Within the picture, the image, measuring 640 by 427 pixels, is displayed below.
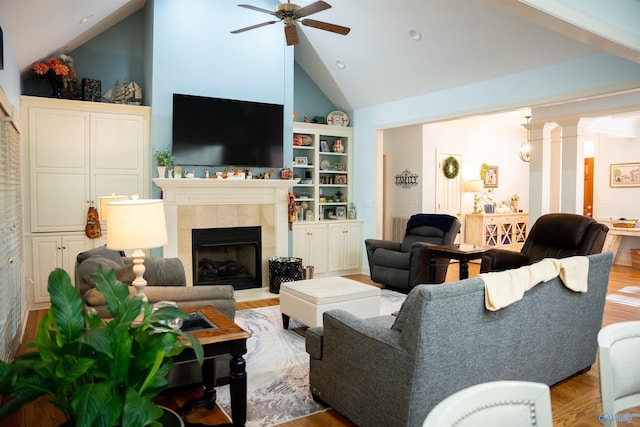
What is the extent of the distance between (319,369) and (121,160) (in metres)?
3.90

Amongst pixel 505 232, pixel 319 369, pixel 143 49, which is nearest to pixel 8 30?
pixel 143 49

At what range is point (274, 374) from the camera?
3396mm

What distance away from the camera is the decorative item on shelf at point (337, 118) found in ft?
24.5

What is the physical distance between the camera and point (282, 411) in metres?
2.82

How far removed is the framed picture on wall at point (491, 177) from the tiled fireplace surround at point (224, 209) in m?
5.12

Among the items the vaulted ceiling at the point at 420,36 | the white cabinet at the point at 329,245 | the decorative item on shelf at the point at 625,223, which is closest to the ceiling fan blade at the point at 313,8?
the vaulted ceiling at the point at 420,36

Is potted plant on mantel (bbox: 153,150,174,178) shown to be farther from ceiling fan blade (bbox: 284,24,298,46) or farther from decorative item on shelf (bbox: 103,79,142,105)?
ceiling fan blade (bbox: 284,24,298,46)

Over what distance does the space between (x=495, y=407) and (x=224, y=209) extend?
5.26 meters

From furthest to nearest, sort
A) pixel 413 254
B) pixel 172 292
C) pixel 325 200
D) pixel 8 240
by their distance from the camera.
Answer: pixel 325 200, pixel 413 254, pixel 8 240, pixel 172 292

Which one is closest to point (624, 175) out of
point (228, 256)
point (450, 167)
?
point (450, 167)

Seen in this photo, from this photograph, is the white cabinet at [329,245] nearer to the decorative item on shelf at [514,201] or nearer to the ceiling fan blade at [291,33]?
the ceiling fan blade at [291,33]

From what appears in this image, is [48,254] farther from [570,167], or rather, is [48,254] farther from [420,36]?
[570,167]

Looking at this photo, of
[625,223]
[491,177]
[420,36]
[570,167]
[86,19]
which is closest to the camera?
[86,19]

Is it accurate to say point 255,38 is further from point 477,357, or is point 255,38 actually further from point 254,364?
point 477,357
